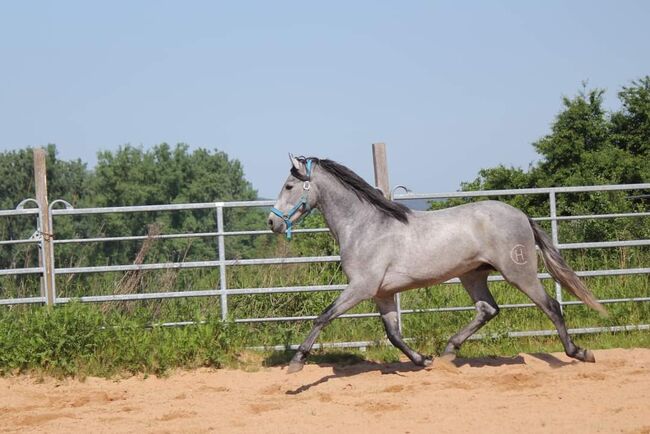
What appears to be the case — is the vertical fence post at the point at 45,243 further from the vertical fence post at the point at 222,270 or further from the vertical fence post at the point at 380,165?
the vertical fence post at the point at 380,165

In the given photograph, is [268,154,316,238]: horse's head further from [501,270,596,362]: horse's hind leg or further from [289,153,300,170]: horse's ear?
[501,270,596,362]: horse's hind leg

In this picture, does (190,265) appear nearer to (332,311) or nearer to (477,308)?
(332,311)

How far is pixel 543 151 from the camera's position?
17.6 m

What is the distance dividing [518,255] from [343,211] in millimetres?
1607

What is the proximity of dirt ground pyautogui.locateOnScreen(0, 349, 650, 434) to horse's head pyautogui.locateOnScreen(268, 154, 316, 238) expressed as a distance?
4.76 feet

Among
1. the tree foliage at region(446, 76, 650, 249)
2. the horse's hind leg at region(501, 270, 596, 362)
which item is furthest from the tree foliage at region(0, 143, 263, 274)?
the horse's hind leg at region(501, 270, 596, 362)

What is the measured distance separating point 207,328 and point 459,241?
2.70 metres

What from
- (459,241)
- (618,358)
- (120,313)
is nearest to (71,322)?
(120,313)

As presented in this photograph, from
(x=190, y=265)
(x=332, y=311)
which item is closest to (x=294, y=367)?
(x=332, y=311)

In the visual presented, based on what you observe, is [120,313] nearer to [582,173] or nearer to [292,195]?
[292,195]

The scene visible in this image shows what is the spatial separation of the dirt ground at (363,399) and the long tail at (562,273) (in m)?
0.57

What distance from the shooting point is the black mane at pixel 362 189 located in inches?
306

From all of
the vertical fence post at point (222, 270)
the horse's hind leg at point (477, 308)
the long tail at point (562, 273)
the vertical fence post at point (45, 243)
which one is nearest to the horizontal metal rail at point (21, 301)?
the vertical fence post at point (45, 243)

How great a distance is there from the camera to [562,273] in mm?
7902
